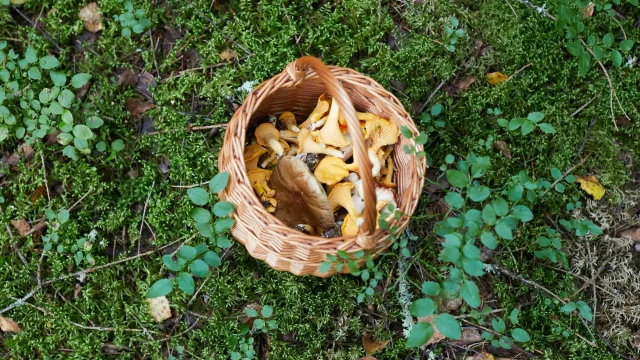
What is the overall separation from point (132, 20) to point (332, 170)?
156cm

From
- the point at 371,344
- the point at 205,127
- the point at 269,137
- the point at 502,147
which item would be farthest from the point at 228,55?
the point at 371,344

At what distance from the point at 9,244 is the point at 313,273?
1800 mm

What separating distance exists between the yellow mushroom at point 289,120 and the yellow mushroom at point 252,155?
206 mm

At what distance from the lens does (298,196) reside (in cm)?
272

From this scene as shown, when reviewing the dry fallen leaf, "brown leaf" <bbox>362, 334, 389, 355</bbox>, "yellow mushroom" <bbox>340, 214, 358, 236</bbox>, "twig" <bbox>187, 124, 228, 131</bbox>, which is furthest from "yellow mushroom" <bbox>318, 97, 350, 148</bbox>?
the dry fallen leaf

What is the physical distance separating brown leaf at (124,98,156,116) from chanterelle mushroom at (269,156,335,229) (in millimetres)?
1055

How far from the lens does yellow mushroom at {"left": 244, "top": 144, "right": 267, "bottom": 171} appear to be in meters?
2.88

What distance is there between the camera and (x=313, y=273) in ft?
9.25

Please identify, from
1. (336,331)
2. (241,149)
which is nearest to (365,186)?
(241,149)

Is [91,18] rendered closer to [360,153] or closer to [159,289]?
[159,289]

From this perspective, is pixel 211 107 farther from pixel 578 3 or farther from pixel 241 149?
pixel 578 3

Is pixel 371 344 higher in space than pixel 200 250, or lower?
lower

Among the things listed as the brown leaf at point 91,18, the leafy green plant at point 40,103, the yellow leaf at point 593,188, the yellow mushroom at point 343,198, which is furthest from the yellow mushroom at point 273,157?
the yellow leaf at point 593,188

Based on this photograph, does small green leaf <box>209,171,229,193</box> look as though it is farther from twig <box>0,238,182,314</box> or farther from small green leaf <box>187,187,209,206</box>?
twig <box>0,238,182,314</box>
